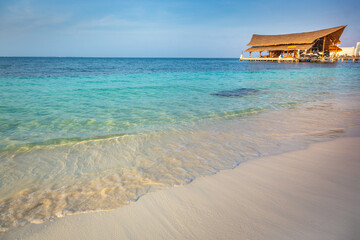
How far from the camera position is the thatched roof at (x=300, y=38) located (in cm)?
4109

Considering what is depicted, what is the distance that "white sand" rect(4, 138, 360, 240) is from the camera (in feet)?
5.89

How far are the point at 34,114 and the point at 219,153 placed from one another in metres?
6.05

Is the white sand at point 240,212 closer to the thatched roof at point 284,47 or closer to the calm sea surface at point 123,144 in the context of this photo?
the calm sea surface at point 123,144

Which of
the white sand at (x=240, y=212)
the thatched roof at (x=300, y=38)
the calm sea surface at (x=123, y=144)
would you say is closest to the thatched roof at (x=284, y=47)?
the thatched roof at (x=300, y=38)

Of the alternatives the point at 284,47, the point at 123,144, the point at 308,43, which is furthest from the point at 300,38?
the point at 123,144

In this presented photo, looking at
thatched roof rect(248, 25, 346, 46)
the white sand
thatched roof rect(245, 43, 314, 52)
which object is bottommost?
the white sand

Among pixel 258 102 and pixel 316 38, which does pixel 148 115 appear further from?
pixel 316 38

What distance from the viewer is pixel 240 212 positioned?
2049 mm

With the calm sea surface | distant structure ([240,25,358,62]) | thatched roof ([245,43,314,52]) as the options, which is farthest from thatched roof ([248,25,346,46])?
the calm sea surface

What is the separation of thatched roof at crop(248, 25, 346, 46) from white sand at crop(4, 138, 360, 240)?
48.6 m

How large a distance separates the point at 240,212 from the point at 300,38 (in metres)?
52.3

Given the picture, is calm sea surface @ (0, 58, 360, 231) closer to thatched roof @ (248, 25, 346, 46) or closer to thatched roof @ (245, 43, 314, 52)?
thatched roof @ (245, 43, 314, 52)

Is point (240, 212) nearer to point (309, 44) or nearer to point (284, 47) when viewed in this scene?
point (309, 44)

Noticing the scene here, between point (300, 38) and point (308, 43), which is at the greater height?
point (300, 38)
